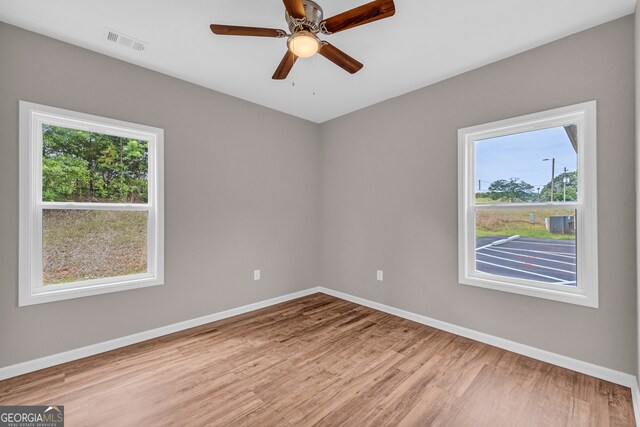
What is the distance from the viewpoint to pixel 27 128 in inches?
87.4

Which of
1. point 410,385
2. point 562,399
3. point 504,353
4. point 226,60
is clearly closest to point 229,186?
point 226,60

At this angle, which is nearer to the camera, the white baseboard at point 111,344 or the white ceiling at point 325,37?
the white ceiling at point 325,37

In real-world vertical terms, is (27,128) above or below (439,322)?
above

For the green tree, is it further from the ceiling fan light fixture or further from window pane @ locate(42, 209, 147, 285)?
window pane @ locate(42, 209, 147, 285)

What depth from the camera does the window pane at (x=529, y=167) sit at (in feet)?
7.84

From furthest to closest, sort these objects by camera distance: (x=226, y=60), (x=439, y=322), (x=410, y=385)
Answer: (x=439, y=322) → (x=226, y=60) → (x=410, y=385)

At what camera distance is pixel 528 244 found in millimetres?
2609

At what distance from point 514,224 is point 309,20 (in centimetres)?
249

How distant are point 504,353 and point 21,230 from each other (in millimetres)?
4148

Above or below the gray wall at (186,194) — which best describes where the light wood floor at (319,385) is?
below

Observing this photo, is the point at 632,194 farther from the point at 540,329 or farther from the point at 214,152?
the point at 214,152

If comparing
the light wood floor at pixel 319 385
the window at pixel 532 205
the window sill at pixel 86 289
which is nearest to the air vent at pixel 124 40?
the window sill at pixel 86 289
